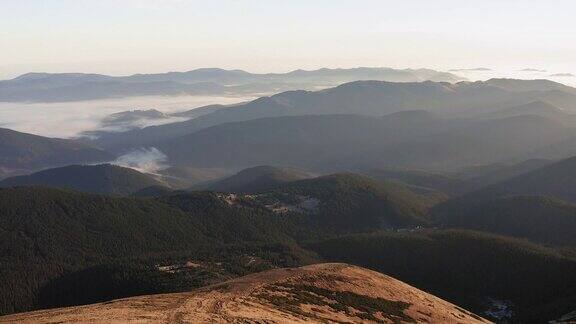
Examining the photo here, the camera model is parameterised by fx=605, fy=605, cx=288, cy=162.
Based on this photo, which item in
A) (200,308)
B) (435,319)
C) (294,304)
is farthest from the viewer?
(435,319)

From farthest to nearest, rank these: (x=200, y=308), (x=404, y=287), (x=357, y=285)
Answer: (x=404, y=287), (x=357, y=285), (x=200, y=308)

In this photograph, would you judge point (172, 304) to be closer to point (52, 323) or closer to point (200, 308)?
point (200, 308)

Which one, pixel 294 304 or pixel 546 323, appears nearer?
pixel 294 304

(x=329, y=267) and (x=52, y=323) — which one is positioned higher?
(x=52, y=323)

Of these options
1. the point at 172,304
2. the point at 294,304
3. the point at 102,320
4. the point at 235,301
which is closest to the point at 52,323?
the point at 102,320

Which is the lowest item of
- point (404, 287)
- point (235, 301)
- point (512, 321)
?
point (512, 321)

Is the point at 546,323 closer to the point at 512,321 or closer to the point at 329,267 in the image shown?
the point at 512,321

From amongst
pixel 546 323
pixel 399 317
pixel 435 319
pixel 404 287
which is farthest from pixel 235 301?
pixel 546 323

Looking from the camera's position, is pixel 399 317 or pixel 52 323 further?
pixel 399 317

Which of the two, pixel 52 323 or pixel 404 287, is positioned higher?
pixel 52 323
